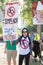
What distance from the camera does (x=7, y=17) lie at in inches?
205

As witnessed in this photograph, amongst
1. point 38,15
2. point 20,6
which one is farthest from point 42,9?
point 20,6

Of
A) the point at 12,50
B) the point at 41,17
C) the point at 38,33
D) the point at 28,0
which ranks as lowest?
the point at 12,50

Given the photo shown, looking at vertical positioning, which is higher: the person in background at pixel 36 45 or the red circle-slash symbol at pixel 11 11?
the red circle-slash symbol at pixel 11 11

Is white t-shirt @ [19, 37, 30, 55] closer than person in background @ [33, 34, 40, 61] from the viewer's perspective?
Yes

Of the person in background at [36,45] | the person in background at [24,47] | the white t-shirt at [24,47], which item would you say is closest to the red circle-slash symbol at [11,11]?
the person in background at [24,47]

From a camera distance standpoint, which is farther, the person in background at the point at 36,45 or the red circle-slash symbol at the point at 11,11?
the person in background at the point at 36,45

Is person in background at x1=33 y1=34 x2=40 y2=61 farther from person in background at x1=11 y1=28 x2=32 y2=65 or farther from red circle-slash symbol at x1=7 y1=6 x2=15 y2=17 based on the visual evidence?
red circle-slash symbol at x1=7 y1=6 x2=15 y2=17

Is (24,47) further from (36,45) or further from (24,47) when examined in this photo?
(36,45)

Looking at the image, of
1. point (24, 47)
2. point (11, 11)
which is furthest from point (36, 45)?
point (11, 11)

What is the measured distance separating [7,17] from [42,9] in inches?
30.4

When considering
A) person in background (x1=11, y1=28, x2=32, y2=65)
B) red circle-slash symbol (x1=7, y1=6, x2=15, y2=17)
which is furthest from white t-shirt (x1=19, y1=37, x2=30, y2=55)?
red circle-slash symbol (x1=7, y1=6, x2=15, y2=17)

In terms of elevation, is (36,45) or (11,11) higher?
(11,11)

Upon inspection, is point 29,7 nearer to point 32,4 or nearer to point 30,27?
point 32,4

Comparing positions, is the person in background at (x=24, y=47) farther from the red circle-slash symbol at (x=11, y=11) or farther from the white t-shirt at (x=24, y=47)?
the red circle-slash symbol at (x=11, y=11)
